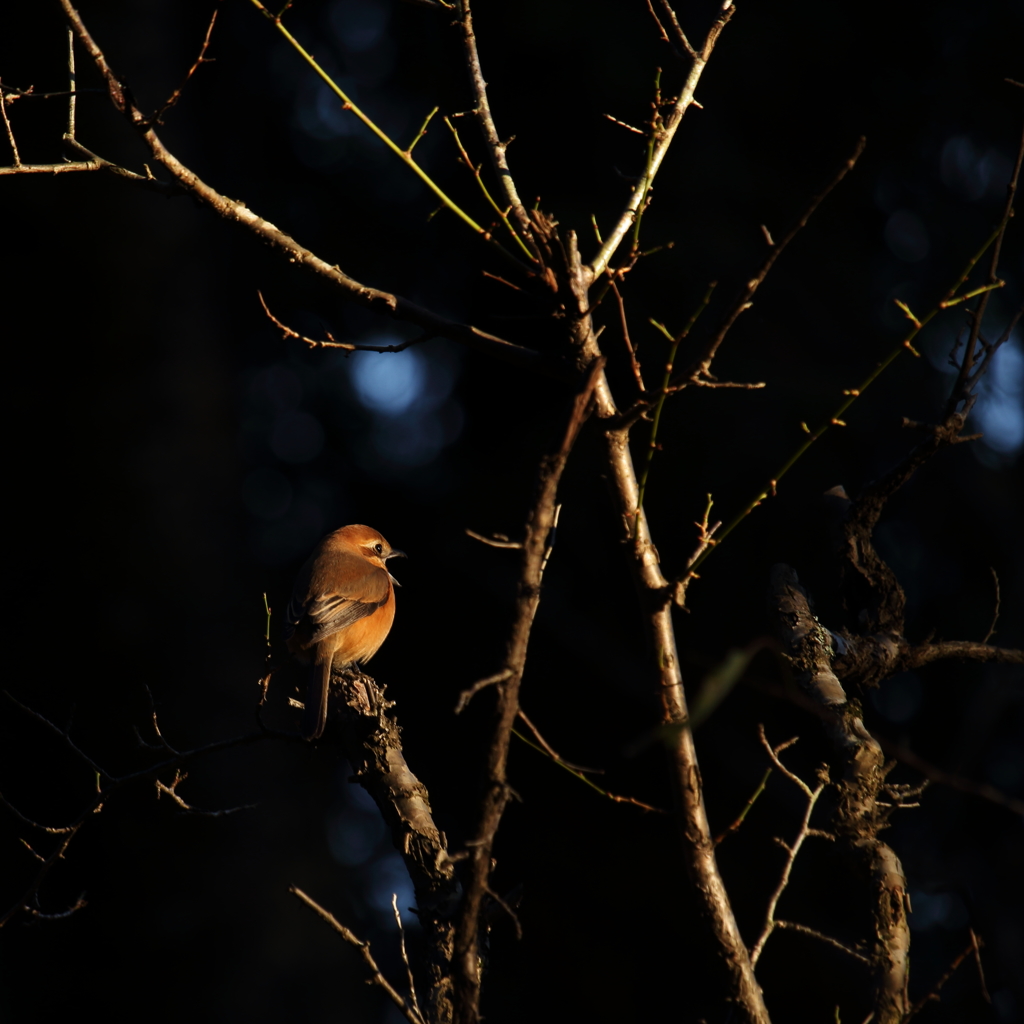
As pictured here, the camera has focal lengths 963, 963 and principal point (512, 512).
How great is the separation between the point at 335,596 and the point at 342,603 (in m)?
0.05

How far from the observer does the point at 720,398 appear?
503cm

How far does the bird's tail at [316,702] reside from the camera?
297cm

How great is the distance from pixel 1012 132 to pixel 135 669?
6.48 metres

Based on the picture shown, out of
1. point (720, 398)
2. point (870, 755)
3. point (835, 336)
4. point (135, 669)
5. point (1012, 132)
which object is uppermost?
point (1012, 132)

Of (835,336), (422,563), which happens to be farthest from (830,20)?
(422,563)

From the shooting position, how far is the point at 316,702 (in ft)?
10.7

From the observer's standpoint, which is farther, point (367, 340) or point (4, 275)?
point (4, 275)

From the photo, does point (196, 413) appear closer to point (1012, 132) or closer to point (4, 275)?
point (4, 275)

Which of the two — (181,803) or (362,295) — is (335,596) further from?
(362,295)

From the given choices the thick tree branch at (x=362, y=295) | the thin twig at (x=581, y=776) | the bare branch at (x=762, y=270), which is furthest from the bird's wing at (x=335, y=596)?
the bare branch at (x=762, y=270)

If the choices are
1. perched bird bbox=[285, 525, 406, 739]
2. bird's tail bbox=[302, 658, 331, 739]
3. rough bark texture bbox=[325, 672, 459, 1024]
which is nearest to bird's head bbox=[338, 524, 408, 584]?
perched bird bbox=[285, 525, 406, 739]

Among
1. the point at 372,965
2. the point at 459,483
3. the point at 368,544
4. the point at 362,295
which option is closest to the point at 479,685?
the point at 372,965

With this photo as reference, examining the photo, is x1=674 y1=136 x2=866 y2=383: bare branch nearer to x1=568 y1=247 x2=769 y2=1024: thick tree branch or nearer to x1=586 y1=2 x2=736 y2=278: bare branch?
x1=568 y1=247 x2=769 y2=1024: thick tree branch

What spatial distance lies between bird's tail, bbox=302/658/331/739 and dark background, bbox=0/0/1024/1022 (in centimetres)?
102
